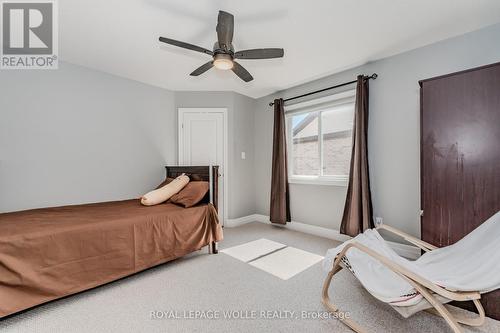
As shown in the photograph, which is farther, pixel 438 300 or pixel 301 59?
pixel 301 59

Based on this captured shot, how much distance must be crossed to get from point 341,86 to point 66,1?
3.13 meters

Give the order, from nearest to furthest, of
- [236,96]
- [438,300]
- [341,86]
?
[438,300]
[341,86]
[236,96]

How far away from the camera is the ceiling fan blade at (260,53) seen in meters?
2.01

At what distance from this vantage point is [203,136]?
401 centimetres

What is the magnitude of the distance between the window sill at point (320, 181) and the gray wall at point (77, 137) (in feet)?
7.49

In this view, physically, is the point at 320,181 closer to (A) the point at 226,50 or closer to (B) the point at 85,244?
(A) the point at 226,50

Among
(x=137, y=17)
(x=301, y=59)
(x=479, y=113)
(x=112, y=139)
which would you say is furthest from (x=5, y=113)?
(x=479, y=113)

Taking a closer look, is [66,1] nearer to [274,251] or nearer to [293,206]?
[274,251]

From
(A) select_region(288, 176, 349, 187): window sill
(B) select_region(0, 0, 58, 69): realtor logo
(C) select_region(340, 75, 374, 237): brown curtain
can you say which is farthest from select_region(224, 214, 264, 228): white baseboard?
(B) select_region(0, 0, 58, 69): realtor logo

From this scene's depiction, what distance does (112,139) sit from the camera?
10.7ft

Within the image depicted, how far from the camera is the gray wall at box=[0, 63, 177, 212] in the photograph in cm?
256

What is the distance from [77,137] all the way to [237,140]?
2378 millimetres

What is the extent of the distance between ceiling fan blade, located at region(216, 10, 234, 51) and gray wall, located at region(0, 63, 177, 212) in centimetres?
221

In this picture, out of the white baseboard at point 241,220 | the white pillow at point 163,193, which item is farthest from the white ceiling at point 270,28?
the white baseboard at point 241,220
